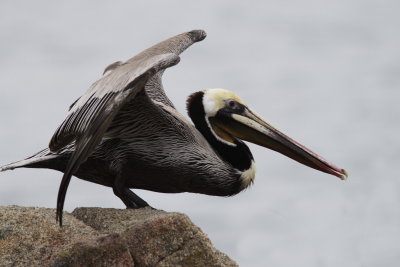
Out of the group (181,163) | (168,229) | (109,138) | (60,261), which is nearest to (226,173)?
(181,163)

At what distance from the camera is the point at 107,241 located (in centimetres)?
702

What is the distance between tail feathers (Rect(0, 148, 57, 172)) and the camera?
29.3 feet

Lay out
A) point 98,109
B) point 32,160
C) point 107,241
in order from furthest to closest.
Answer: point 32,160, point 98,109, point 107,241

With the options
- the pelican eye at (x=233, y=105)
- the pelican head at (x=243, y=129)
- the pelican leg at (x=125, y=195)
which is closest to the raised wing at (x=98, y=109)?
the pelican leg at (x=125, y=195)

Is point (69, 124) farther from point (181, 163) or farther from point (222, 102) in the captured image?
point (222, 102)

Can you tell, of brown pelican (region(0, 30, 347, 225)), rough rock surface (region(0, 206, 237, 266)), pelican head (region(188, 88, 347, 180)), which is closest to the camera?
rough rock surface (region(0, 206, 237, 266))

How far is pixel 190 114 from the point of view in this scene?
9.79 meters

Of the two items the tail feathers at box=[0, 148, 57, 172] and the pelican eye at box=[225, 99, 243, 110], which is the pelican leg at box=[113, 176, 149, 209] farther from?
the pelican eye at box=[225, 99, 243, 110]

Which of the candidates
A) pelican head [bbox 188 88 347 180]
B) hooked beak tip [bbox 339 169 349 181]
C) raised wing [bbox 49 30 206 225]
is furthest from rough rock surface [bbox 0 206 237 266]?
hooked beak tip [bbox 339 169 349 181]

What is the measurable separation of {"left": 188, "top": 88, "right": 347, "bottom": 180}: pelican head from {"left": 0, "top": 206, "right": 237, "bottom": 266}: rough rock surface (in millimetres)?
2092

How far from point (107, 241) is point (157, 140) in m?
2.07

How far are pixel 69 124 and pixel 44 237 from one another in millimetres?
1139

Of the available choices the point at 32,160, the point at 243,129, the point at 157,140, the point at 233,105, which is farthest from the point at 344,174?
the point at 32,160

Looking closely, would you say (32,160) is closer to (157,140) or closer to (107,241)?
(157,140)
